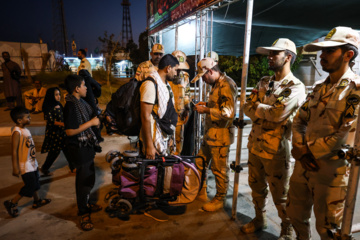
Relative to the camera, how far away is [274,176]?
2480 mm

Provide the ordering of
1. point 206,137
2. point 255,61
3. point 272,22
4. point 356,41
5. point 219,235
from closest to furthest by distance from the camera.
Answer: point 356,41 < point 219,235 < point 206,137 < point 272,22 < point 255,61

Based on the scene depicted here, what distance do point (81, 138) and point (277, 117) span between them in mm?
2227

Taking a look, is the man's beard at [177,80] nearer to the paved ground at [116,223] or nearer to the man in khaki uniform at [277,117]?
the man in khaki uniform at [277,117]

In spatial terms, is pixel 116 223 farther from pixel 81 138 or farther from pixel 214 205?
pixel 214 205

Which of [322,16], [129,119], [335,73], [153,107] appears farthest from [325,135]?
[322,16]

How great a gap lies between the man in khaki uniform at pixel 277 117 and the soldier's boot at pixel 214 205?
88cm

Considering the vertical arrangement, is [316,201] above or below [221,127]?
below

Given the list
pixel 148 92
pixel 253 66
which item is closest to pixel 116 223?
pixel 148 92

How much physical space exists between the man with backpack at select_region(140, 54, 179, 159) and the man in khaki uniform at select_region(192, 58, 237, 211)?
17.3 inches

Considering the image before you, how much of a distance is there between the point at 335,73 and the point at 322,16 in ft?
16.6

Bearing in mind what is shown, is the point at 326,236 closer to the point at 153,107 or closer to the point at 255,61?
the point at 153,107

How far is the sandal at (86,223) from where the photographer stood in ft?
9.23

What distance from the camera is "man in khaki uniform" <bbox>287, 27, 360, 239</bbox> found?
1.75 m

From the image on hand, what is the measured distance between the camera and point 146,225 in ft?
9.61
